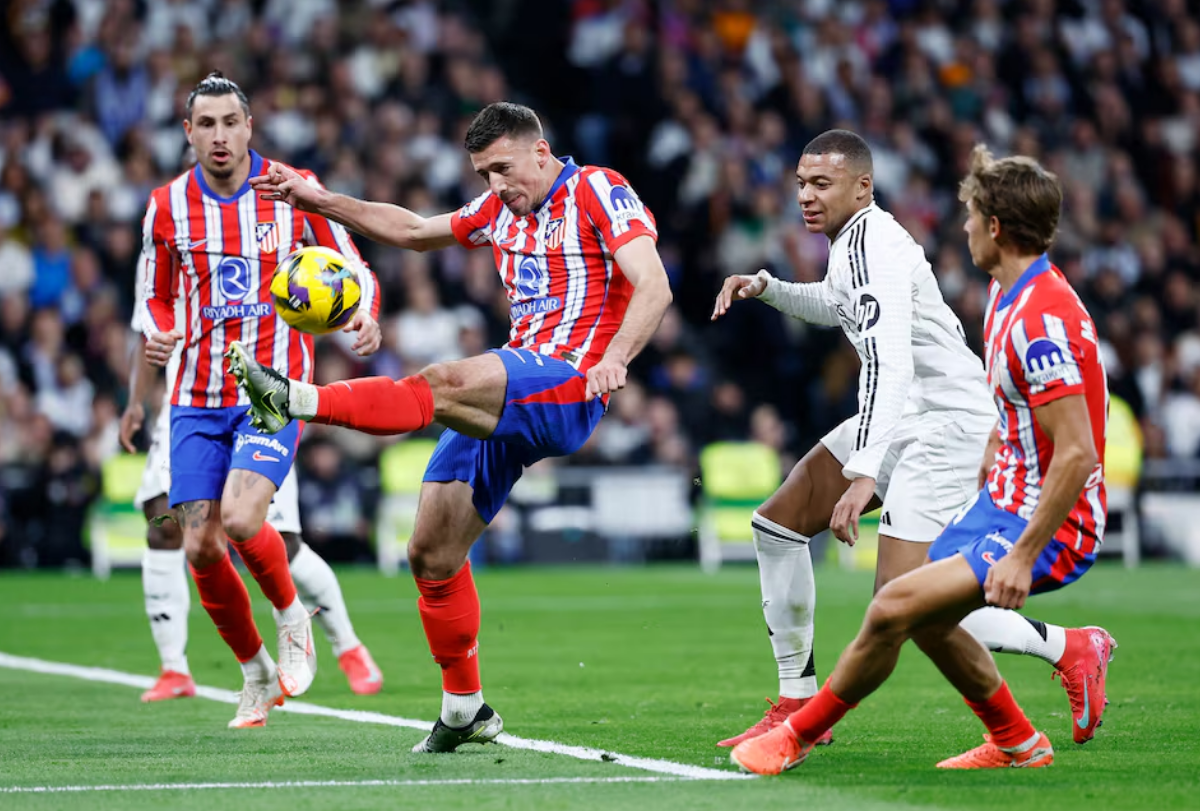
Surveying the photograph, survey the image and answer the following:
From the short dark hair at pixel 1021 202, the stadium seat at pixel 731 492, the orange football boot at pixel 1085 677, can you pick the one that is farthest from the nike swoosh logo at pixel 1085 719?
the stadium seat at pixel 731 492

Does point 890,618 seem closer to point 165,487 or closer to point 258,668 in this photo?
point 258,668

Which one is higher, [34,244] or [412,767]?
[34,244]

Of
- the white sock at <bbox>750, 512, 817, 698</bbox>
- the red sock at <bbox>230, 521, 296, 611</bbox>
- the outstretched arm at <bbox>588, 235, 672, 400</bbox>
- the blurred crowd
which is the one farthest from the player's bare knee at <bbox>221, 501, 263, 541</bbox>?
the blurred crowd

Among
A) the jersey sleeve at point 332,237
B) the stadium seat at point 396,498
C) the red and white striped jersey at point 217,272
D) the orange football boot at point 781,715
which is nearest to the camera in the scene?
the orange football boot at point 781,715

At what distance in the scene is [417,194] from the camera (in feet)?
63.2

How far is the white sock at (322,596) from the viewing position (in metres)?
9.61

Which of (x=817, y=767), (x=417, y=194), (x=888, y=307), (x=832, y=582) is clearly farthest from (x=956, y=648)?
(x=417, y=194)

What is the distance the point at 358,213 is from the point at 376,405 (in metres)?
1.69

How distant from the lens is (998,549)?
19.0 feet

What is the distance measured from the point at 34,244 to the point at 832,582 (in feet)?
28.2

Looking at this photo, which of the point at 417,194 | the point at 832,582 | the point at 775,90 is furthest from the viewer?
the point at 775,90

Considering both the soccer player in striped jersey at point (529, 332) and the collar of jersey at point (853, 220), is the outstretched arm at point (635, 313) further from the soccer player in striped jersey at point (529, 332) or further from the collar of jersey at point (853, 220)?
the collar of jersey at point (853, 220)

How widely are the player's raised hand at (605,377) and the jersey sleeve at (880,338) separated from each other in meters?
0.82

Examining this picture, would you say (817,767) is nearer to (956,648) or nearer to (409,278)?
(956,648)
